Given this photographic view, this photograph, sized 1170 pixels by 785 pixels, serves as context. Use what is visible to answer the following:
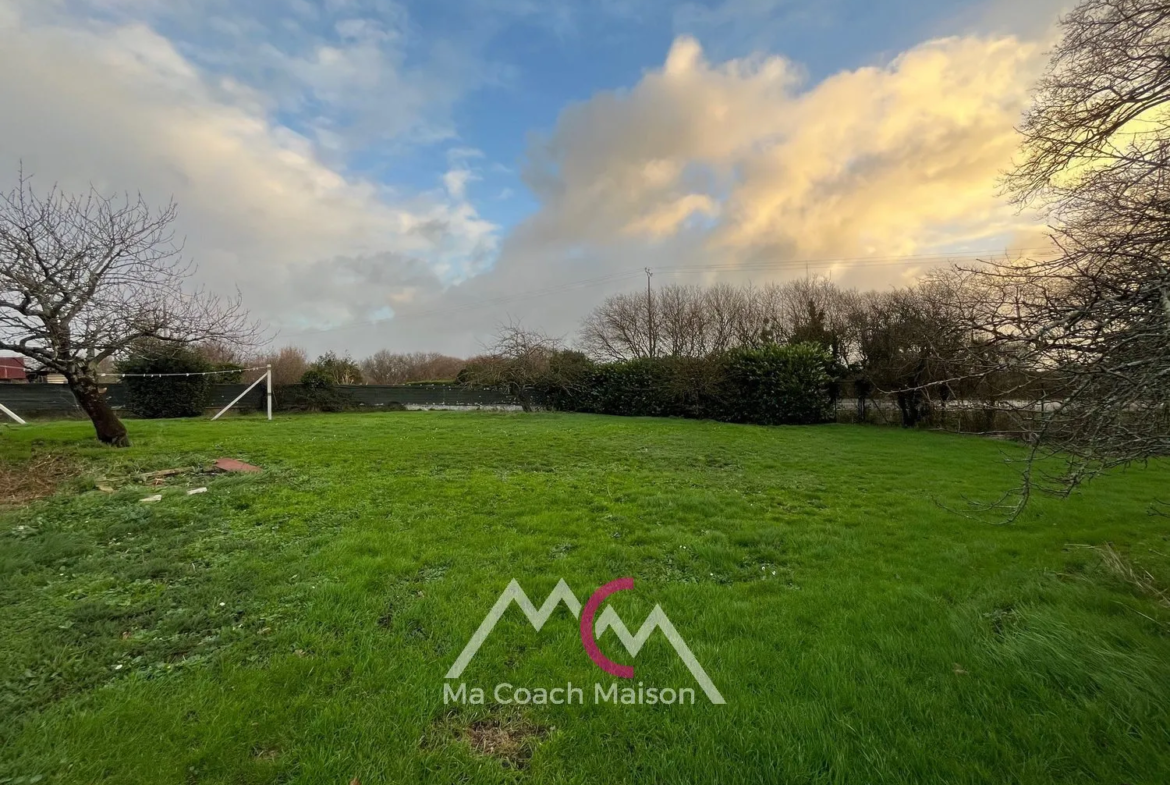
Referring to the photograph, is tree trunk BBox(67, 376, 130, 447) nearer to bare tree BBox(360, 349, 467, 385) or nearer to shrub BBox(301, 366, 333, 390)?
shrub BBox(301, 366, 333, 390)

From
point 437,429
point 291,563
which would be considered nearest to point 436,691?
point 291,563

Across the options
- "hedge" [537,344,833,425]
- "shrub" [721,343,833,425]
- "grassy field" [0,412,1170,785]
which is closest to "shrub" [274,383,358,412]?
"hedge" [537,344,833,425]

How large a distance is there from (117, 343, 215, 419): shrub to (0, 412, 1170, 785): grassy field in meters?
13.7

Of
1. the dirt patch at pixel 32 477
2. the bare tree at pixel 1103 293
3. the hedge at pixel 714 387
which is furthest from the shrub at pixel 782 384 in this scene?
the dirt patch at pixel 32 477

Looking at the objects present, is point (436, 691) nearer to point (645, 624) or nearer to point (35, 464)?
point (645, 624)

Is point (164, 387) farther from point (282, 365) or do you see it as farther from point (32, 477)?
point (32, 477)

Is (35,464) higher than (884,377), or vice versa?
(884,377)

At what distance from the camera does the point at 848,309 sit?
70.9 feet

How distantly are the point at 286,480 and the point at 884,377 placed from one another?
18.6 metres

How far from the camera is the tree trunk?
7.77m

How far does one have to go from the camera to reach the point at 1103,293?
8.39 ft

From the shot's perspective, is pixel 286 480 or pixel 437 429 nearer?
pixel 286 480

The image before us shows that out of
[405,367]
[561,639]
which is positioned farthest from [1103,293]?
[405,367]

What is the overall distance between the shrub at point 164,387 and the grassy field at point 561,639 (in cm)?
1371
